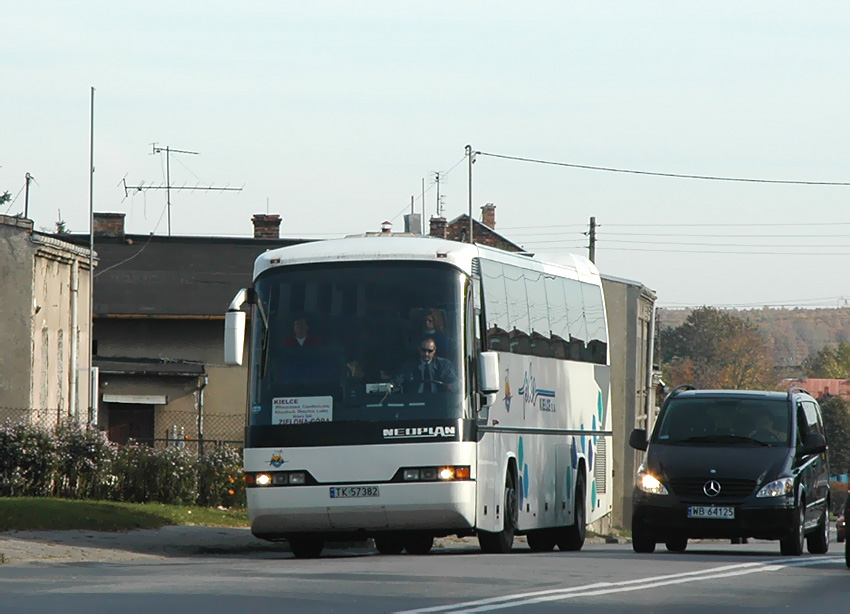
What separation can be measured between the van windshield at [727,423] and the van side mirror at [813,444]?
1.19ft

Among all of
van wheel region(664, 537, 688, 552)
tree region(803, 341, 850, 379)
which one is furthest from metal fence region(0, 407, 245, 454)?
tree region(803, 341, 850, 379)

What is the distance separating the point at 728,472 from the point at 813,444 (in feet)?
5.37

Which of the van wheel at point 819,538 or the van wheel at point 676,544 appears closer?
the van wheel at point 676,544

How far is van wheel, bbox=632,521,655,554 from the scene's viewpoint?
20000 mm

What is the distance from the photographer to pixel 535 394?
2123cm

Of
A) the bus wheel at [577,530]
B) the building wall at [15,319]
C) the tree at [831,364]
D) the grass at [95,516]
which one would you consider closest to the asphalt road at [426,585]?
the grass at [95,516]

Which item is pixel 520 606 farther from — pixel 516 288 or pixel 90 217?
pixel 90 217

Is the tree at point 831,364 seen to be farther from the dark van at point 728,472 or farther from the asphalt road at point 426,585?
the asphalt road at point 426,585

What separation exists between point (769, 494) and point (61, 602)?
35.2 feet

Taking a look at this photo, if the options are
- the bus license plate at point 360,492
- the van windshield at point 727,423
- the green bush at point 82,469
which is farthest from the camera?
the green bush at point 82,469

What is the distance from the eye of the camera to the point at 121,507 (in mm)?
23562

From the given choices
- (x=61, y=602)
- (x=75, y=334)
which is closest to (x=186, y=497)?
(x=75, y=334)

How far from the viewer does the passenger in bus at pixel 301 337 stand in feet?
58.3

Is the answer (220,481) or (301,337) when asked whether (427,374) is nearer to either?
(301,337)
